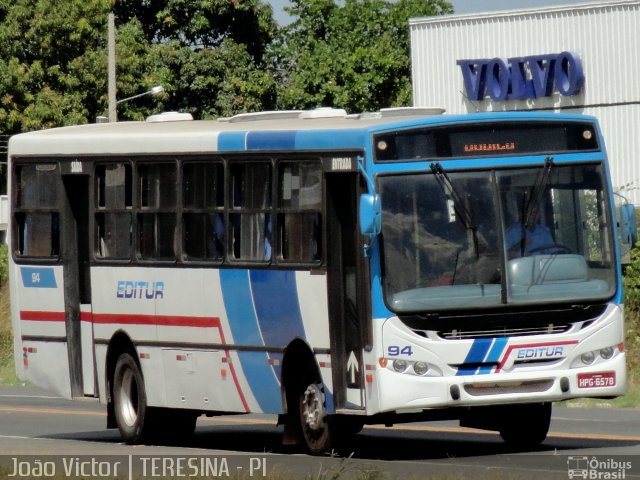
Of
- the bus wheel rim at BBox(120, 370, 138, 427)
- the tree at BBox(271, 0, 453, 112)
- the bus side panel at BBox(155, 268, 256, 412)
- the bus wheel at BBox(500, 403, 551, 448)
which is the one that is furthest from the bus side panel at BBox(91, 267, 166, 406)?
the tree at BBox(271, 0, 453, 112)

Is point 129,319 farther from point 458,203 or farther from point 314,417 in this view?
point 458,203

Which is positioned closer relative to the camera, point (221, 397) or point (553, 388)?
point (553, 388)

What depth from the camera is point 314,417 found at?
16312mm

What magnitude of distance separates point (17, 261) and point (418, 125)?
6179 mm

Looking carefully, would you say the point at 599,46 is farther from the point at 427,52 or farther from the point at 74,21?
the point at 74,21

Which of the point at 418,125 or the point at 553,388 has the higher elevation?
the point at 418,125

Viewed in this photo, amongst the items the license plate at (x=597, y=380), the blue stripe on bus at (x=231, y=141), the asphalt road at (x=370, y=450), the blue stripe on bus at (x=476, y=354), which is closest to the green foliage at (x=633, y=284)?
the asphalt road at (x=370, y=450)

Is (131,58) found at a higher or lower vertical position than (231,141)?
higher

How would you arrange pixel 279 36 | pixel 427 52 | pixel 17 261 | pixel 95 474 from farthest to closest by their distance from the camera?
pixel 279 36 → pixel 427 52 → pixel 17 261 → pixel 95 474

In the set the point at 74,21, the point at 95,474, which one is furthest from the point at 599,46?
the point at 95,474

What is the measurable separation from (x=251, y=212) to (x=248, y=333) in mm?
1086

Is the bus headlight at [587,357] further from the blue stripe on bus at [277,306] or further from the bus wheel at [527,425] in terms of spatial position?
the blue stripe on bus at [277,306]

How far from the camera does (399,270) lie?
1541cm

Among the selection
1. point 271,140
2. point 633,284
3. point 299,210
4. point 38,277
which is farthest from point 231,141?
point 633,284
